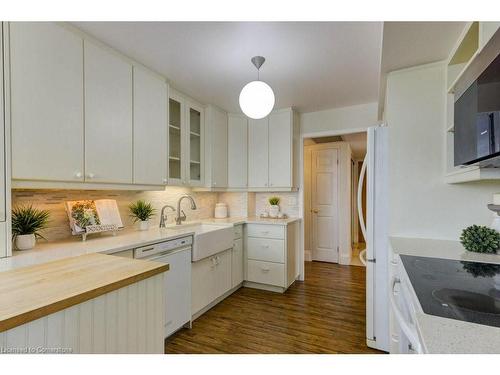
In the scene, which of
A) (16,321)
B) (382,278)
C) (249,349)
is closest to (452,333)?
(16,321)

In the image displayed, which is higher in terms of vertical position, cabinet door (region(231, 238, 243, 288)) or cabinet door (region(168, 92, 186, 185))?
cabinet door (region(168, 92, 186, 185))

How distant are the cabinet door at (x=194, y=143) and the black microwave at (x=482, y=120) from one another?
7.66 ft

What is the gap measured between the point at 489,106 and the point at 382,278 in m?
1.41

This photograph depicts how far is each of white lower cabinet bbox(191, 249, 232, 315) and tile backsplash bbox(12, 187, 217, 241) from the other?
0.71 metres

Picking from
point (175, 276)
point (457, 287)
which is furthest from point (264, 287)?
point (457, 287)

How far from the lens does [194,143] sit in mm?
2973

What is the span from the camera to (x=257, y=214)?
12.3 ft

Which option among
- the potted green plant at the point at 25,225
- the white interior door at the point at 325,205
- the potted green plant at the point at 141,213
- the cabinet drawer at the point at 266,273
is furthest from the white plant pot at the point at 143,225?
the white interior door at the point at 325,205

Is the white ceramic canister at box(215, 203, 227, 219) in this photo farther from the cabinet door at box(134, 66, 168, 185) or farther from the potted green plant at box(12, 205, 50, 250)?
the potted green plant at box(12, 205, 50, 250)

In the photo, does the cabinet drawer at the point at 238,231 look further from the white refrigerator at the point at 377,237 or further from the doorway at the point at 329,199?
the doorway at the point at 329,199

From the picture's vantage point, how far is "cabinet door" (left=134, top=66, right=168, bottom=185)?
2.06 metres

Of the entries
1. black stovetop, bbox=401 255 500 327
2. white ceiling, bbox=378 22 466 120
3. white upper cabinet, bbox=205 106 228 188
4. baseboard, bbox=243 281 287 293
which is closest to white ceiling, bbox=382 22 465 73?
white ceiling, bbox=378 22 466 120

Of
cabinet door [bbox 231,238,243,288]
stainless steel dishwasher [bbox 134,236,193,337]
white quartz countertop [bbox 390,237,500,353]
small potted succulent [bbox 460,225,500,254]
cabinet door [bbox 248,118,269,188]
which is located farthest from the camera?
cabinet door [bbox 248,118,269,188]

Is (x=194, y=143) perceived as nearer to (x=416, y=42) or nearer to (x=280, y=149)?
(x=280, y=149)
